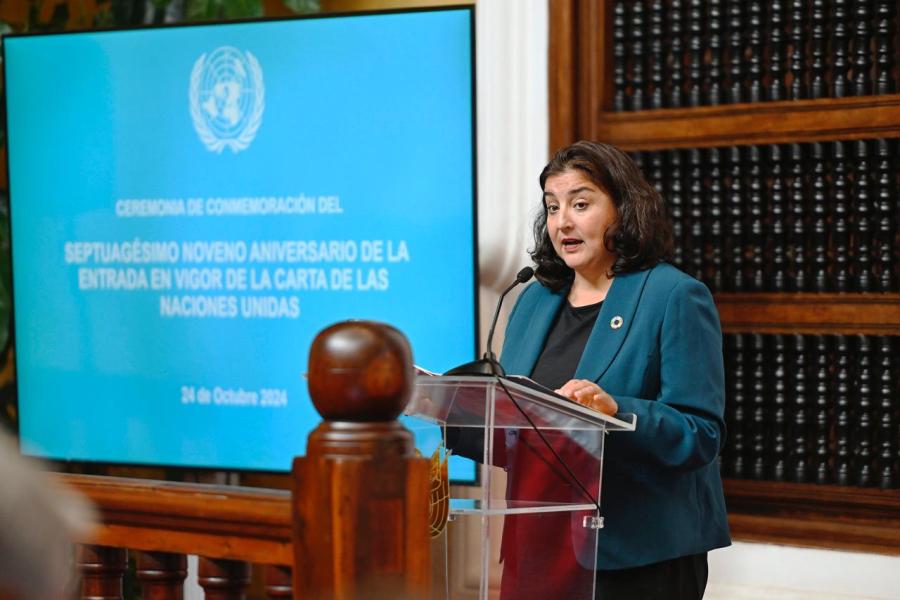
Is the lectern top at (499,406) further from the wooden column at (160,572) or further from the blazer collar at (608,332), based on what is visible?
the wooden column at (160,572)

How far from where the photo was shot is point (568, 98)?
347 centimetres

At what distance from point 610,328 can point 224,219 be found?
177 centimetres

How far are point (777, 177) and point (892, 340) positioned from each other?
0.55 meters

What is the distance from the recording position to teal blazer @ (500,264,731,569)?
6.41 feet

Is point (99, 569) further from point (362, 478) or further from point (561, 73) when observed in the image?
point (561, 73)

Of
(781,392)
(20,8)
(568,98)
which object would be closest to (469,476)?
(781,392)

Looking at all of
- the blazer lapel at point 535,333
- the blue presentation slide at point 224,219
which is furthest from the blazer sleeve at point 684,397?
the blue presentation slide at point 224,219

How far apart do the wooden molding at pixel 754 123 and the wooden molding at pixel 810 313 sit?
1.44 feet

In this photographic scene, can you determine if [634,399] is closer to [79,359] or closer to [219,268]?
[219,268]

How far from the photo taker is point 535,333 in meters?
2.22

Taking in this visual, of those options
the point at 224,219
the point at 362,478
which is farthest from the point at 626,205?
the point at 224,219

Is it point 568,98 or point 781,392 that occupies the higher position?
point 568,98

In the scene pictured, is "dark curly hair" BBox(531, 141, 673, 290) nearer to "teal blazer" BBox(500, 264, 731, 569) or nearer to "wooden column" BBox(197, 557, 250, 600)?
"teal blazer" BBox(500, 264, 731, 569)

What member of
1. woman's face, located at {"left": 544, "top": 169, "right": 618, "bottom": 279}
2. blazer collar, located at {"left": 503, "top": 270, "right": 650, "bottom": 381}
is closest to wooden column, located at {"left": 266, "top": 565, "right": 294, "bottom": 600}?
blazer collar, located at {"left": 503, "top": 270, "right": 650, "bottom": 381}
